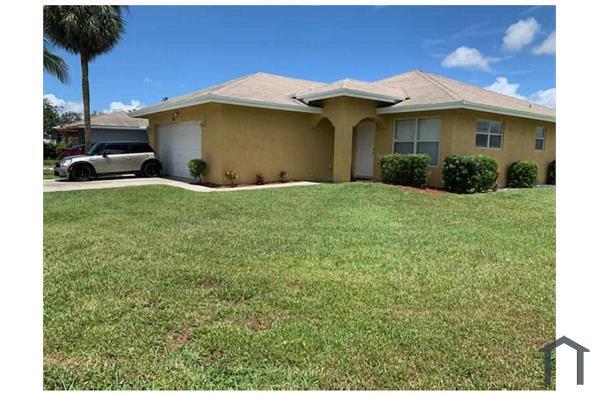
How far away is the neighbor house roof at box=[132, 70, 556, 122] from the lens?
14.5 m

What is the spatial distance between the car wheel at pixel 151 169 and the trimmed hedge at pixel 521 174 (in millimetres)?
14735

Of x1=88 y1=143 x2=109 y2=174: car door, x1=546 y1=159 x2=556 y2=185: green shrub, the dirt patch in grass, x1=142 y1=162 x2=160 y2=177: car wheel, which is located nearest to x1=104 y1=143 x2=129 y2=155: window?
x1=88 y1=143 x2=109 y2=174: car door

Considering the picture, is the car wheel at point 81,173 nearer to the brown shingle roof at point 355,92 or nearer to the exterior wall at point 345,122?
the brown shingle roof at point 355,92

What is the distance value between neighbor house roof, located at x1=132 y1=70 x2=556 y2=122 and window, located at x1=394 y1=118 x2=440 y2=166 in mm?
800

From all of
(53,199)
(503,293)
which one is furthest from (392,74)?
(503,293)

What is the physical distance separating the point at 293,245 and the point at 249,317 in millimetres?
2626

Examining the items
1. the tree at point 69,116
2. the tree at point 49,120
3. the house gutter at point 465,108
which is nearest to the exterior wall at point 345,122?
the house gutter at point 465,108

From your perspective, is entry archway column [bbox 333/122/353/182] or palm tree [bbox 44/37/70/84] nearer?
entry archway column [bbox 333/122/353/182]

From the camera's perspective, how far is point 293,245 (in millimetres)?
6492

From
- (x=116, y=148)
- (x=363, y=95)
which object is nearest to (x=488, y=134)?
(x=363, y=95)

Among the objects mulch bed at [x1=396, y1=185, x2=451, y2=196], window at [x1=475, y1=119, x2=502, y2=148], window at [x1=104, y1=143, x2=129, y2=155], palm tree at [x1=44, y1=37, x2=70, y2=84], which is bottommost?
mulch bed at [x1=396, y1=185, x2=451, y2=196]

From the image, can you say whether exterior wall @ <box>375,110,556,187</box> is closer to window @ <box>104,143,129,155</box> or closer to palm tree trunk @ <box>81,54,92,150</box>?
window @ <box>104,143,129,155</box>

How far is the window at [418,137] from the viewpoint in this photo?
15174mm

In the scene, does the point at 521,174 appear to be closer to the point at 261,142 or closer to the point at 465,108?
the point at 465,108
